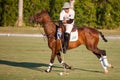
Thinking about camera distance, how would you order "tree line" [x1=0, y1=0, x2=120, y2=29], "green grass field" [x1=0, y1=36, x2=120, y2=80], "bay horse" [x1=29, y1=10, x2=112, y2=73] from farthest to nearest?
"tree line" [x1=0, y1=0, x2=120, y2=29], "bay horse" [x1=29, y1=10, x2=112, y2=73], "green grass field" [x1=0, y1=36, x2=120, y2=80]

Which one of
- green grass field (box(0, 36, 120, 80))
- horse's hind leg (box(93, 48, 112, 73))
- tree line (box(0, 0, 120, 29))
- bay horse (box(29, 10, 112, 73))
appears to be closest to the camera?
green grass field (box(0, 36, 120, 80))

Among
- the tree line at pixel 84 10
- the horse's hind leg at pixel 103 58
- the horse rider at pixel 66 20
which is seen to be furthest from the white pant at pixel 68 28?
the tree line at pixel 84 10

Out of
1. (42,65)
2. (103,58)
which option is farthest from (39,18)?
(103,58)

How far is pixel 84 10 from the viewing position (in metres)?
44.4

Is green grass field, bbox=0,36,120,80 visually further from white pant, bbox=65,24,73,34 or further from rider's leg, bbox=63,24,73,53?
white pant, bbox=65,24,73,34

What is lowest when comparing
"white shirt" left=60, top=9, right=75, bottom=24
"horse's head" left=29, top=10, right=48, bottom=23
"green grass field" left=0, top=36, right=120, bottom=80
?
"green grass field" left=0, top=36, right=120, bottom=80

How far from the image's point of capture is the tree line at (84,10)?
43969 millimetres

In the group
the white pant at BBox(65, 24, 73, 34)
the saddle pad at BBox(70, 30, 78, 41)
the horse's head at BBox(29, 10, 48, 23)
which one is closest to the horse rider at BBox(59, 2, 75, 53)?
the white pant at BBox(65, 24, 73, 34)

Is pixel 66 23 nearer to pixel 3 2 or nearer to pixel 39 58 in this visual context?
pixel 39 58

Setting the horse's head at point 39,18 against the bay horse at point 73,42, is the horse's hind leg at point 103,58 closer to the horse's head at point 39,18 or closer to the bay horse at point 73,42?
the bay horse at point 73,42

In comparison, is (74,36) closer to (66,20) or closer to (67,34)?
(67,34)

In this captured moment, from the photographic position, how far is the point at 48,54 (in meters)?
24.2

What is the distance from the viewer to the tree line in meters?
44.0

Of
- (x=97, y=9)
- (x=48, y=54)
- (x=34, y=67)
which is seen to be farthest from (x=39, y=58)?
(x=97, y=9)
